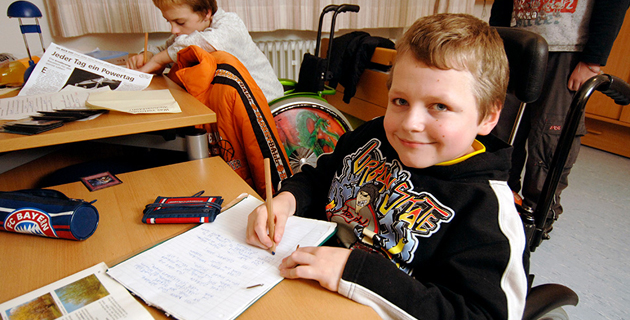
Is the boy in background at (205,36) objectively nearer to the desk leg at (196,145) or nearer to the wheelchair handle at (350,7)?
the wheelchair handle at (350,7)

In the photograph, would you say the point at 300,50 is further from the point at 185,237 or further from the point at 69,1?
the point at 185,237

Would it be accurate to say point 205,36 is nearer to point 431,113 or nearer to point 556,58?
point 431,113

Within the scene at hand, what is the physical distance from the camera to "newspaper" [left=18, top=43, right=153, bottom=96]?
108 cm

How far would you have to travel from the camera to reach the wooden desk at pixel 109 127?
699 millimetres

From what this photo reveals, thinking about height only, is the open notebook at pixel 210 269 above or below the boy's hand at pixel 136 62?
below

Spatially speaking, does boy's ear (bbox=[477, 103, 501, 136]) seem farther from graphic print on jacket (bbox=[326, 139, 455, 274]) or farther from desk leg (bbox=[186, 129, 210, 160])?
desk leg (bbox=[186, 129, 210, 160])

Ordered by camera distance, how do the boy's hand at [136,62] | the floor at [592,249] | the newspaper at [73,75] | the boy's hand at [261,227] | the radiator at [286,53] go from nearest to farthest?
the boy's hand at [261,227] → the newspaper at [73,75] → the floor at [592,249] → the boy's hand at [136,62] → the radiator at [286,53]

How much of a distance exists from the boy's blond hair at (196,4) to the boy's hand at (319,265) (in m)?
1.34

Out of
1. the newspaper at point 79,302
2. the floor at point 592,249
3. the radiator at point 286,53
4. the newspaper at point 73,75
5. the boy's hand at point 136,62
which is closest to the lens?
the newspaper at point 79,302

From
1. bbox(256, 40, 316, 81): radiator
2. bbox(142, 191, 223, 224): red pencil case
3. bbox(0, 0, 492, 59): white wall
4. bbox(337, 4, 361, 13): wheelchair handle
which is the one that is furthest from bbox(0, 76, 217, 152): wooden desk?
bbox(256, 40, 316, 81): radiator

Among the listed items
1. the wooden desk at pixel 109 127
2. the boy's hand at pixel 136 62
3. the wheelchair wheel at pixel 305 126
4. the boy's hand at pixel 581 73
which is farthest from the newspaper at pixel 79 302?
the boy's hand at pixel 581 73

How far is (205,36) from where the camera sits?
55.0 inches

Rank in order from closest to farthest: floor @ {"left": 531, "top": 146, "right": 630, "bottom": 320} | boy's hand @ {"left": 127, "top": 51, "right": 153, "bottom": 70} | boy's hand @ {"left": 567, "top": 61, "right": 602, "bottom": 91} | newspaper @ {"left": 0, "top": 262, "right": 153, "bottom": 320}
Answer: newspaper @ {"left": 0, "top": 262, "right": 153, "bottom": 320} < floor @ {"left": 531, "top": 146, "right": 630, "bottom": 320} < boy's hand @ {"left": 567, "top": 61, "right": 602, "bottom": 91} < boy's hand @ {"left": 127, "top": 51, "right": 153, "bottom": 70}

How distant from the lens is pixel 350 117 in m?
2.59
